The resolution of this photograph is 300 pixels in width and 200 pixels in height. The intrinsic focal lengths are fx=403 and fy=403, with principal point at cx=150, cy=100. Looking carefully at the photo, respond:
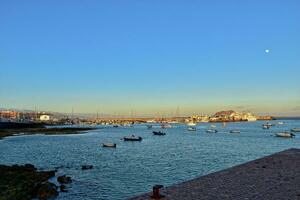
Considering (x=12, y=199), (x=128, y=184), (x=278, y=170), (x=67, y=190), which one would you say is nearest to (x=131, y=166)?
(x=128, y=184)

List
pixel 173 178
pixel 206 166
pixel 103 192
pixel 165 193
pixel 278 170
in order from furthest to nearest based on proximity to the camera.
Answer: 1. pixel 206 166
2. pixel 173 178
3. pixel 103 192
4. pixel 278 170
5. pixel 165 193

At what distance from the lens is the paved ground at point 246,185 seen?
57.0 ft

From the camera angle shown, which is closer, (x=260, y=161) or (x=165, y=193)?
(x=165, y=193)

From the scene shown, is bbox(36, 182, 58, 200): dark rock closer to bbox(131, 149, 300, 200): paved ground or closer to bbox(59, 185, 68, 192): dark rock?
bbox(59, 185, 68, 192): dark rock

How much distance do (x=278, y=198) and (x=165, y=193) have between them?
4808 mm

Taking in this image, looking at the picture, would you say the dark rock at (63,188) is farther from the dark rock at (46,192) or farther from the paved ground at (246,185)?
the paved ground at (246,185)

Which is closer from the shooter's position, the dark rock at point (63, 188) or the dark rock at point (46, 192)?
the dark rock at point (46, 192)

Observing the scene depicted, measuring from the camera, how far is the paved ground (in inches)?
683

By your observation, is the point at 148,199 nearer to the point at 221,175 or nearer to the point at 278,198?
the point at 278,198

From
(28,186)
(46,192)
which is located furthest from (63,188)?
(46,192)

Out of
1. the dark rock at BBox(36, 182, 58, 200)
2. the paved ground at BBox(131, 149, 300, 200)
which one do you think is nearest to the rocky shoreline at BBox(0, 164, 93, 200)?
the dark rock at BBox(36, 182, 58, 200)

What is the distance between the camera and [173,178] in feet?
135

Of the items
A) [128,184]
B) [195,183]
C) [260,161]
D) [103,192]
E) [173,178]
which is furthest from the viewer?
[173,178]

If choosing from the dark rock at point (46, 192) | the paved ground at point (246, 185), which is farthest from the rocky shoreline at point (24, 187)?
the paved ground at point (246, 185)
